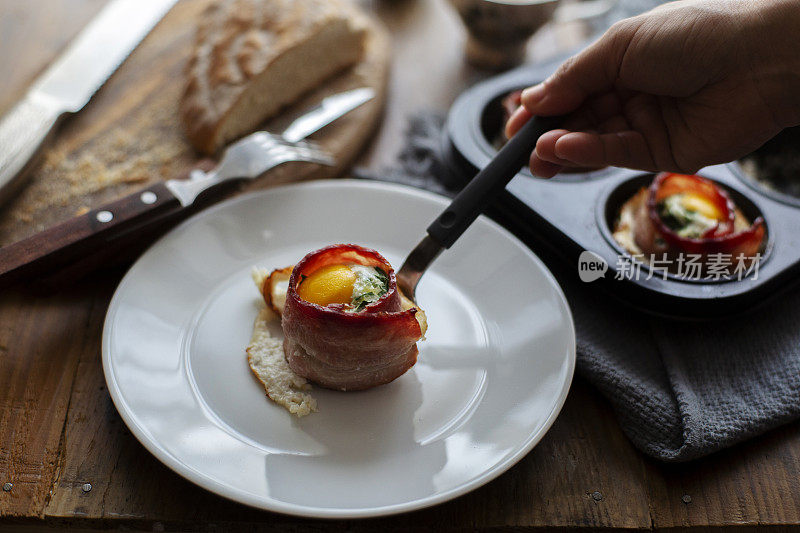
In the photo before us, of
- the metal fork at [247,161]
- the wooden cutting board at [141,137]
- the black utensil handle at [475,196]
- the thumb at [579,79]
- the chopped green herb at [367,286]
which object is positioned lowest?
the wooden cutting board at [141,137]

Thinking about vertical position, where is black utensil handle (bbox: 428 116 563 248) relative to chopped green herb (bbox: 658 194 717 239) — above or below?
above

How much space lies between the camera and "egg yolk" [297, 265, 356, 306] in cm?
150

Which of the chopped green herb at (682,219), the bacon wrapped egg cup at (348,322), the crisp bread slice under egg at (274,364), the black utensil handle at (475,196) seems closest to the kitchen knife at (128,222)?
the crisp bread slice under egg at (274,364)

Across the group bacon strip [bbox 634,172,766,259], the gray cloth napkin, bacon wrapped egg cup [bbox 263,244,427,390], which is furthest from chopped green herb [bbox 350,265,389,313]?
bacon strip [bbox 634,172,766,259]

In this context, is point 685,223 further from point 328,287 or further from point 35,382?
point 35,382

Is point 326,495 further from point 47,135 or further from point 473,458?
point 47,135

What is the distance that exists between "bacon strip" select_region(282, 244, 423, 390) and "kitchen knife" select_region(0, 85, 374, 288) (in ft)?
1.85

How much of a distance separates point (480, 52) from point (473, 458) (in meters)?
1.99

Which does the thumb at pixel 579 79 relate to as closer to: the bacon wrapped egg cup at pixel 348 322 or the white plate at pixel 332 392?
the white plate at pixel 332 392

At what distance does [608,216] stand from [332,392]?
105cm

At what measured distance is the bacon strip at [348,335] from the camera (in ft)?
4.74

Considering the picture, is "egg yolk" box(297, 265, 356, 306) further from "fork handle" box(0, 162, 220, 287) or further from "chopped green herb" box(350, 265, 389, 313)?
"fork handle" box(0, 162, 220, 287)

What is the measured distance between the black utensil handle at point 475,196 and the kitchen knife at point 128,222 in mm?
671

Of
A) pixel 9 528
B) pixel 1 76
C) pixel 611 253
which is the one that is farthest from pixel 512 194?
pixel 1 76
